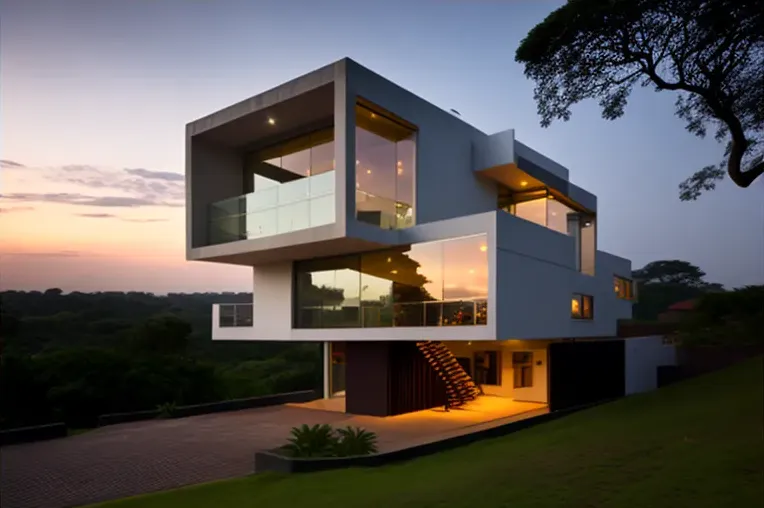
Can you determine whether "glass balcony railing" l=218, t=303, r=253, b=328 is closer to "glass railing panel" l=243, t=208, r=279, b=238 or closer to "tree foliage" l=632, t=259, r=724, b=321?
"glass railing panel" l=243, t=208, r=279, b=238

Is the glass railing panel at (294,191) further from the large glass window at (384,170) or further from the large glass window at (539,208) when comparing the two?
the large glass window at (539,208)

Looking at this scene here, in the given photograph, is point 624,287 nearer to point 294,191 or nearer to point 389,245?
point 389,245

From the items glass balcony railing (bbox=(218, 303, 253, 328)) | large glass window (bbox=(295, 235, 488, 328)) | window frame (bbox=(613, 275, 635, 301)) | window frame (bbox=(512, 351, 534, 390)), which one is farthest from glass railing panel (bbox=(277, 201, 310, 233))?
window frame (bbox=(613, 275, 635, 301))

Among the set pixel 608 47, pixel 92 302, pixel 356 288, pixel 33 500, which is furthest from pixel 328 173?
pixel 92 302

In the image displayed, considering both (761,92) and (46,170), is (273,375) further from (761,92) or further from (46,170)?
(761,92)

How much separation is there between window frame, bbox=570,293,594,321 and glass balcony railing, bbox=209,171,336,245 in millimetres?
9168

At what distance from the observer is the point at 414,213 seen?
16.0 metres

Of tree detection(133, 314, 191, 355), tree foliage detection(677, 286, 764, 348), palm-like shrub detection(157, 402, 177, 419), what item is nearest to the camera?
tree foliage detection(677, 286, 764, 348)

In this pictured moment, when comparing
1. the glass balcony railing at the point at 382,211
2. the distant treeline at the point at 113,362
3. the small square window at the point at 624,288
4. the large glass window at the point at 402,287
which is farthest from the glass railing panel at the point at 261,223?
the small square window at the point at 624,288

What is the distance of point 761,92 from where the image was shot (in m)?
10.1

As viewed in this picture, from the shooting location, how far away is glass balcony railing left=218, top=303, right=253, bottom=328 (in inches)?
791

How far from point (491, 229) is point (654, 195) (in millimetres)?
24964

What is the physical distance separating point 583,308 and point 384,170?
30.8 ft

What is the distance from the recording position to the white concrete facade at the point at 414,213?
46.5 feet
